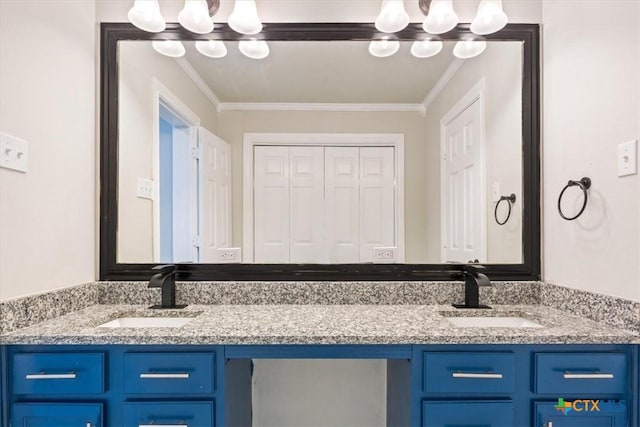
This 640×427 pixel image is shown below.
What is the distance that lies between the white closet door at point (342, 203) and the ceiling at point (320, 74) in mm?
285

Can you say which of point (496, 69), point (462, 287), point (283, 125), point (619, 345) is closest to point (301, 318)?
point (462, 287)

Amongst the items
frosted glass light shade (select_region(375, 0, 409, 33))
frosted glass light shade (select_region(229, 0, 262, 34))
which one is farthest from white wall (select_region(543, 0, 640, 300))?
frosted glass light shade (select_region(229, 0, 262, 34))

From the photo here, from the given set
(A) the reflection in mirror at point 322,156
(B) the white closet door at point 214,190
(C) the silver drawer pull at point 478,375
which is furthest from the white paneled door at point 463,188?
(B) the white closet door at point 214,190

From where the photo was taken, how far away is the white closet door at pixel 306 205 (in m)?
1.75

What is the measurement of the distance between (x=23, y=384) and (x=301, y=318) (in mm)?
951

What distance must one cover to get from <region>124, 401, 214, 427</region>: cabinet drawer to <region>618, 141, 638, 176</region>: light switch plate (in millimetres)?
1614

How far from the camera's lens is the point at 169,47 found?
5.76ft

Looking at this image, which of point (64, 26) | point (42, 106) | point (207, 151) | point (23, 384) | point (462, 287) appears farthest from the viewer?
point (207, 151)

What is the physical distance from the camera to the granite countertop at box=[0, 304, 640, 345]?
3.94 feet

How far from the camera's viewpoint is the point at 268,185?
5.89 ft

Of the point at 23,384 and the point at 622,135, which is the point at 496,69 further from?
the point at 23,384

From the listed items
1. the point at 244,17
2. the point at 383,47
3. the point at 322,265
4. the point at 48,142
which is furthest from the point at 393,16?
the point at 48,142

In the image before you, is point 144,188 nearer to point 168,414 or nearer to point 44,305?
point 44,305

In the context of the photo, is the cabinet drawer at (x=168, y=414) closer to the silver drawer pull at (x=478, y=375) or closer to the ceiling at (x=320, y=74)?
the silver drawer pull at (x=478, y=375)
